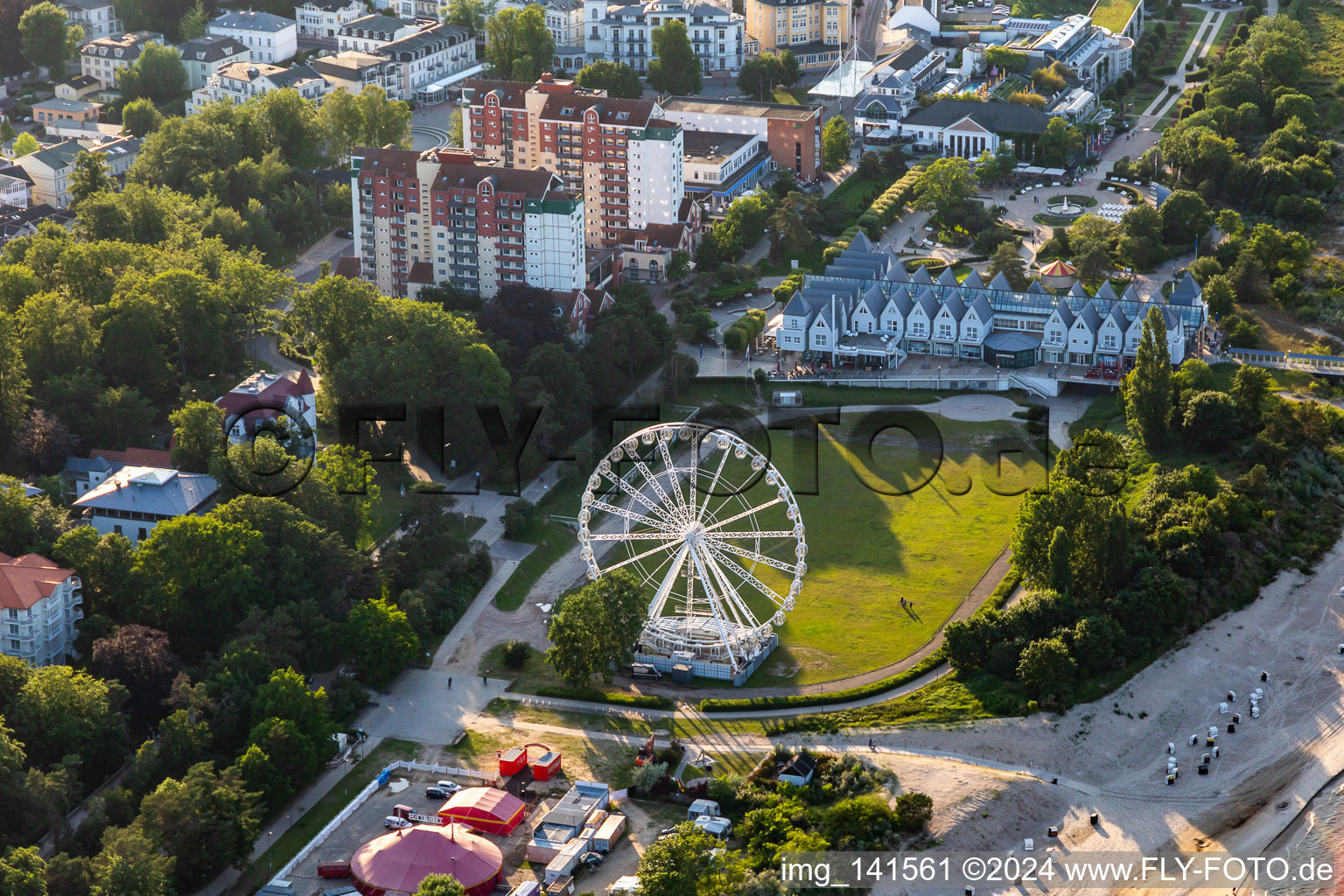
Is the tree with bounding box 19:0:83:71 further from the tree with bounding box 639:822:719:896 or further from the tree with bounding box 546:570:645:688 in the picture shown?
the tree with bounding box 639:822:719:896

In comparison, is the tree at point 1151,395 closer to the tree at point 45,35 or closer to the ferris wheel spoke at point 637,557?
the ferris wheel spoke at point 637,557

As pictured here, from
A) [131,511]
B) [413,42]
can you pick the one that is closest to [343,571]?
[131,511]

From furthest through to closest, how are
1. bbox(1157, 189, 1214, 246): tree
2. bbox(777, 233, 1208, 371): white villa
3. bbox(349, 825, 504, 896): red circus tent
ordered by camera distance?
bbox(1157, 189, 1214, 246): tree, bbox(777, 233, 1208, 371): white villa, bbox(349, 825, 504, 896): red circus tent

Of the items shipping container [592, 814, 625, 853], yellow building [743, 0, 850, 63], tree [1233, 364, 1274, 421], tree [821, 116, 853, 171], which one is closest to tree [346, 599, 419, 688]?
shipping container [592, 814, 625, 853]

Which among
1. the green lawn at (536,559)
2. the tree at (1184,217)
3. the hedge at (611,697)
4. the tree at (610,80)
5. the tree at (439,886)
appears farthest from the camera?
the tree at (610,80)

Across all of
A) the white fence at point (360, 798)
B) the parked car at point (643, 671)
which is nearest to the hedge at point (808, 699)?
the parked car at point (643, 671)

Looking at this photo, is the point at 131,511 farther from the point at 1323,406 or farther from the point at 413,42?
the point at 413,42

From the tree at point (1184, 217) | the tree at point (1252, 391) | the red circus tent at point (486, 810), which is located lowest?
the red circus tent at point (486, 810)
